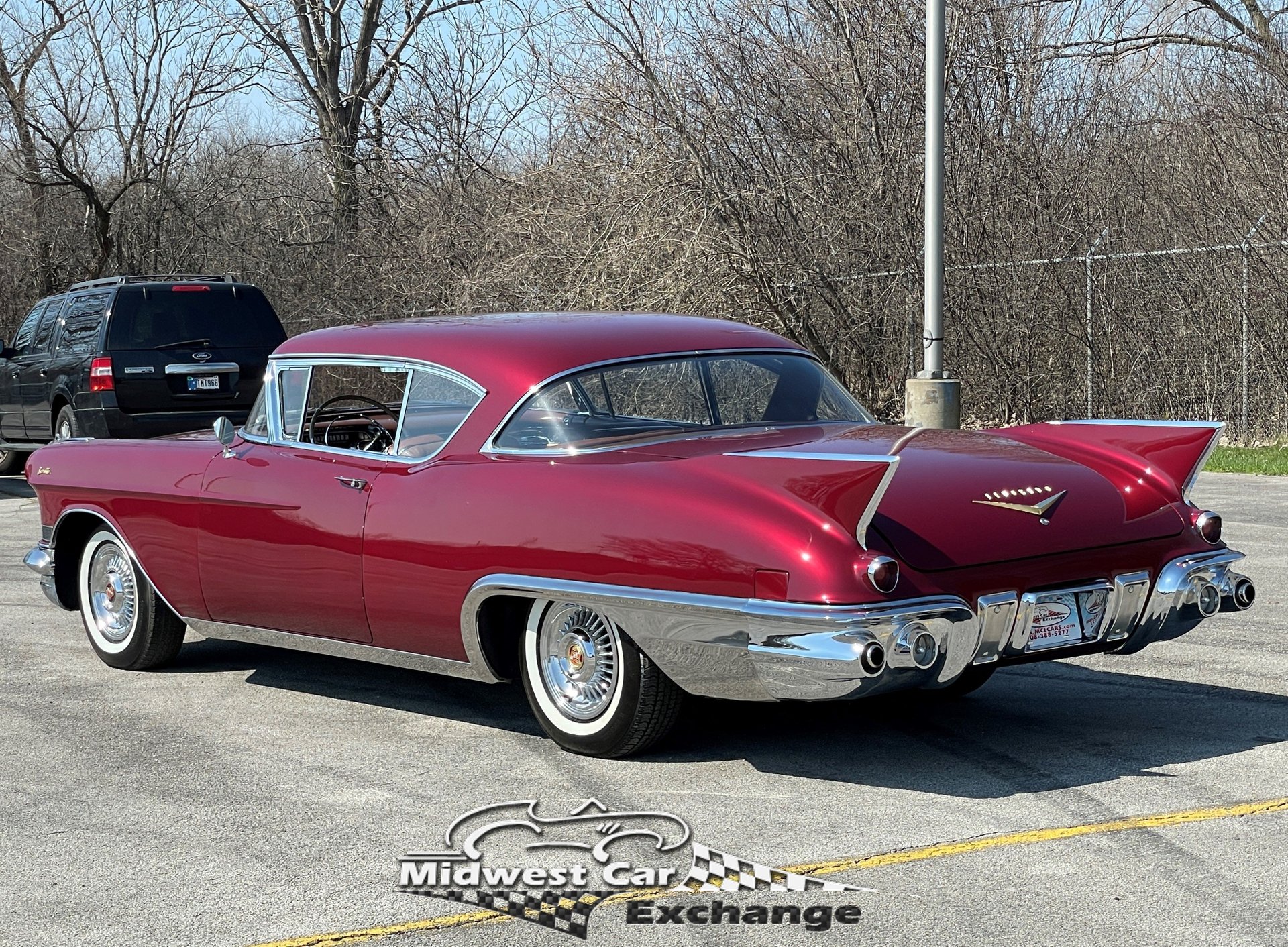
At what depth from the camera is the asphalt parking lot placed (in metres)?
4.18

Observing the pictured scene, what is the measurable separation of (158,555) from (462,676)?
181cm

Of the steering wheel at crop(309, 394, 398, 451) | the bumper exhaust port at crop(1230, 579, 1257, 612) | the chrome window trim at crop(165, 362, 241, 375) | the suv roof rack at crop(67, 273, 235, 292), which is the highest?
the suv roof rack at crop(67, 273, 235, 292)

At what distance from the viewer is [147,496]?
7.16 metres

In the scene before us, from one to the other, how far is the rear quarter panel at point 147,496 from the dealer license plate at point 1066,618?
340 centimetres

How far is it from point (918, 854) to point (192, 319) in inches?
479

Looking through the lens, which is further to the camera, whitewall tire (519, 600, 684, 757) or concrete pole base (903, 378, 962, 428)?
concrete pole base (903, 378, 962, 428)

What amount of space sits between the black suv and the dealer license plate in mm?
10723

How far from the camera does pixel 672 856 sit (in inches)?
184

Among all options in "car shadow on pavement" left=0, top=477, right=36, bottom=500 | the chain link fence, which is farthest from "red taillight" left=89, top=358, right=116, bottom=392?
the chain link fence

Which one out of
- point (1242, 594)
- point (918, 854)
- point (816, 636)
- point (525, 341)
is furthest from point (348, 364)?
point (1242, 594)

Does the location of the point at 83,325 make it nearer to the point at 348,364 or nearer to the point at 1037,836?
the point at 348,364

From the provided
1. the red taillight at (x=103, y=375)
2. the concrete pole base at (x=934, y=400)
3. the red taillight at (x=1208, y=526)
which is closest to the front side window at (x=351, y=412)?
the red taillight at (x=1208, y=526)

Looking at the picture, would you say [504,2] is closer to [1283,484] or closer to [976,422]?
[976,422]
